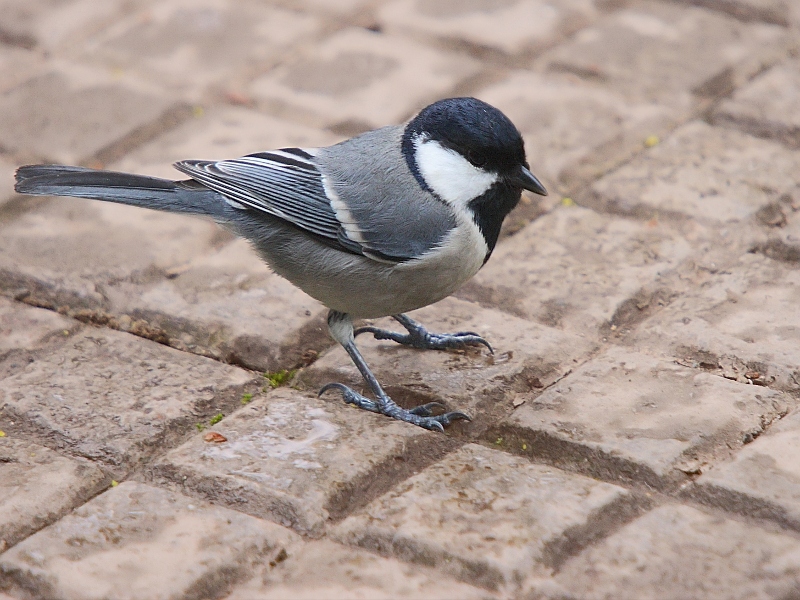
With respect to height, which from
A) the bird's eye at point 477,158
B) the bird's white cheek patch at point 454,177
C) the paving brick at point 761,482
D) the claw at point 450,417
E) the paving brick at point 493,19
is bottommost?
the claw at point 450,417

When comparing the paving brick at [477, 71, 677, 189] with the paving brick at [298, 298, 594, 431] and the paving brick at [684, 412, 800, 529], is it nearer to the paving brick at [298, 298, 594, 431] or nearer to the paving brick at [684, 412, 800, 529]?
the paving brick at [298, 298, 594, 431]

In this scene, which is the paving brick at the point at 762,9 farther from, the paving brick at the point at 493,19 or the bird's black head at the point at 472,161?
the bird's black head at the point at 472,161

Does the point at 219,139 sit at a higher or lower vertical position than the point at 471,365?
higher

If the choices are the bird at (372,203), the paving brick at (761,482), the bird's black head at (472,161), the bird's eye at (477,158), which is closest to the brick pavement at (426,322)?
the paving brick at (761,482)

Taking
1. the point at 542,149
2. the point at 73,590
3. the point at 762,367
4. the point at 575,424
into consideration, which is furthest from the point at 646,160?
the point at 73,590

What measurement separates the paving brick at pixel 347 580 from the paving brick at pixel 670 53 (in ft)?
9.80

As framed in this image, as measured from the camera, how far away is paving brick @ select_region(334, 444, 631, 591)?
2.53 meters

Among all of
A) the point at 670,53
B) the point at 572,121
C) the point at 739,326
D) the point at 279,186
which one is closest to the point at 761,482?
the point at 739,326

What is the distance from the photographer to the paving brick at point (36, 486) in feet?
8.96

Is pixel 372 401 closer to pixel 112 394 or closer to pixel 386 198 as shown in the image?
pixel 386 198

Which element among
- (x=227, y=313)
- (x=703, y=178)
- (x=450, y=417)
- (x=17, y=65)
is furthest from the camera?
(x=17, y=65)

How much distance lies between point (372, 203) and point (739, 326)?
4.19 ft

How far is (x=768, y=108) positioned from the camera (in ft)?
15.3

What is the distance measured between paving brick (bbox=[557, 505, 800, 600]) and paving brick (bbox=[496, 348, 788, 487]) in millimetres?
232
